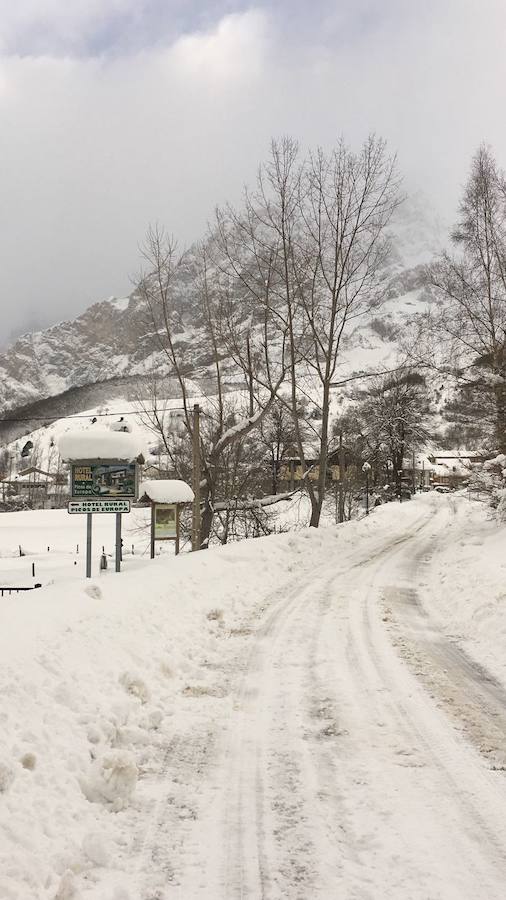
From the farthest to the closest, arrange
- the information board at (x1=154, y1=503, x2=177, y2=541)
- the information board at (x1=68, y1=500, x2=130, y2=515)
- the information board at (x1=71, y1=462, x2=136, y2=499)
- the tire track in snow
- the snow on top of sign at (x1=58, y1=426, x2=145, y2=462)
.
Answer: the information board at (x1=154, y1=503, x2=177, y2=541)
the snow on top of sign at (x1=58, y1=426, x2=145, y2=462)
the information board at (x1=71, y1=462, x2=136, y2=499)
the information board at (x1=68, y1=500, x2=130, y2=515)
the tire track in snow

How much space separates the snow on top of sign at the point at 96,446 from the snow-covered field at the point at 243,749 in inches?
266

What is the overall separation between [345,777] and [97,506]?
1234 cm

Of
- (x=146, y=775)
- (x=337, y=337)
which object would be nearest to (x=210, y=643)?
(x=146, y=775)

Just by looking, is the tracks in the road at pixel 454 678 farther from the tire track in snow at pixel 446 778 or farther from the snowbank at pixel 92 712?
the snowbank at pixel 92 712

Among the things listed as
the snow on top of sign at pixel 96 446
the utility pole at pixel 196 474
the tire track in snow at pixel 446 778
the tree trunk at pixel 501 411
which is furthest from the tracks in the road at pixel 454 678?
the tree trunk at pixel 501 411

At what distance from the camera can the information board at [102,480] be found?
1557 cm

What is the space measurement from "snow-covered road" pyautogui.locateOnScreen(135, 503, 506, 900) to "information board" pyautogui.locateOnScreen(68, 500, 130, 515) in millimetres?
8642

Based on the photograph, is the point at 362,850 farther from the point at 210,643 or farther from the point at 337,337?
the point at 337,337

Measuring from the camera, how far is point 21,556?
44281 millimetres

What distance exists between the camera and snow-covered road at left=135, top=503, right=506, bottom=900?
3104 mm

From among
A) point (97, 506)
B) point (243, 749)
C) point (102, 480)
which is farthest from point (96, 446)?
point (243, 749)

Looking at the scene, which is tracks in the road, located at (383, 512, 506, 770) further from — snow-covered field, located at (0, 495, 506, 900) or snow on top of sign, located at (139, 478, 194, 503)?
snow on top of sign, located at (139, 478, 194, 503)

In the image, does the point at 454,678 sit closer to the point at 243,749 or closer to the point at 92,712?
the point at 243,749

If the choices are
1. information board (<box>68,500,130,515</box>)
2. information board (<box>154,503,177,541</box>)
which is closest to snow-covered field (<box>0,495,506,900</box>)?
information board (<box>68,500,130,515</box>)
